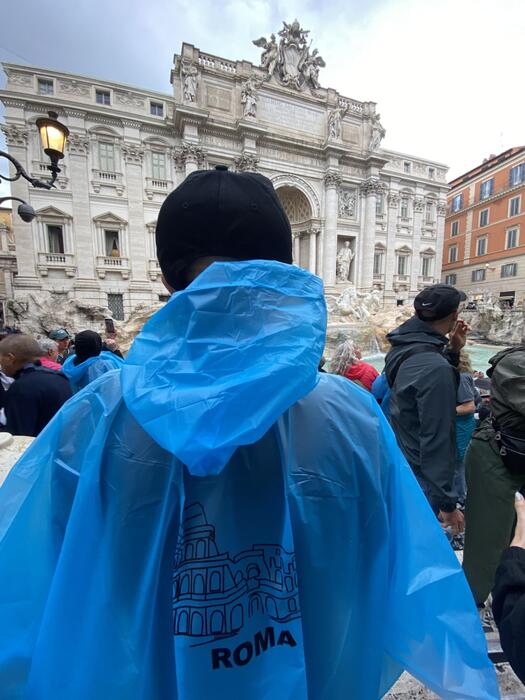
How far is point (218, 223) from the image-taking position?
0.71m

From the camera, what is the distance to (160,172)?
60.2 feet

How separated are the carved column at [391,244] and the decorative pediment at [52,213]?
21524mm

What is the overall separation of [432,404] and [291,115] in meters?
24.6

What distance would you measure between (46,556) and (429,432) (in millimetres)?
1701

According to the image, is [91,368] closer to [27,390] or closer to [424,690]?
[27,390]

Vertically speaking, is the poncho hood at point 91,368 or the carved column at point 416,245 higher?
the carved column at point 416,245

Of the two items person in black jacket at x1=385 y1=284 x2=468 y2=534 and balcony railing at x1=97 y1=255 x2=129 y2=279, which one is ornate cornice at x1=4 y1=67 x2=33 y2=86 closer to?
balcony railing at x1=97 y1=255 x2=129 y2=279

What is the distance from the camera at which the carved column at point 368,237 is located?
22266 mm

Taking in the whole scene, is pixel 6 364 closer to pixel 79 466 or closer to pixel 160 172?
pixel 79 466

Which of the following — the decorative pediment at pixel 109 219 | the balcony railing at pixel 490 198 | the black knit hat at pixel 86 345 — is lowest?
the black knit hat at pixel 86 345

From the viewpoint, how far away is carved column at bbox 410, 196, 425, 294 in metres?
24.8

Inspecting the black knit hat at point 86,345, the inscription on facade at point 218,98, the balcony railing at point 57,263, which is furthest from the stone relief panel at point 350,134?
the black knit hat at point 86,345

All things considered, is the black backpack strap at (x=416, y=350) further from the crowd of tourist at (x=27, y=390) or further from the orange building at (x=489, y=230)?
the orange building at (x=489, y=230)

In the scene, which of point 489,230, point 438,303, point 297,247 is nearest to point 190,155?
point 297,247
